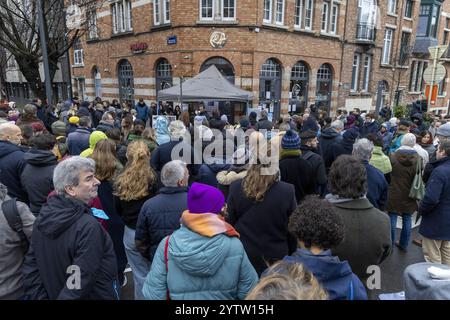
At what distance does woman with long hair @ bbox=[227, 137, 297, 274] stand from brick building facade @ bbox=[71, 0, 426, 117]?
1016 centimetres

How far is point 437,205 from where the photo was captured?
3.70 metres

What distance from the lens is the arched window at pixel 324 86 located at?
17809 millimetres

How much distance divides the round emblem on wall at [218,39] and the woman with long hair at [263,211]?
39.8 ft

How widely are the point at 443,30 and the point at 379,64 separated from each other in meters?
11.1

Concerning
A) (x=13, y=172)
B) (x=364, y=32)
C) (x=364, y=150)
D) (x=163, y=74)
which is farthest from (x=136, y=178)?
(x=364, y=32)

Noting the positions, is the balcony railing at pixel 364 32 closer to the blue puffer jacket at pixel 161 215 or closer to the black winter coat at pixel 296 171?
the black winter coat at pixel 296 171

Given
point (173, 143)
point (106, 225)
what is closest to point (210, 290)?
point (106, 225)

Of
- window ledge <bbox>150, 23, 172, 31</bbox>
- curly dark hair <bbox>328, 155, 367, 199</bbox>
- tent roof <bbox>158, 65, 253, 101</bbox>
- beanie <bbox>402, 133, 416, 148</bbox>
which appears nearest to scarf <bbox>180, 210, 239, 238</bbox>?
curly dark hair <bbox>328, 155, 367, 199</bbox>

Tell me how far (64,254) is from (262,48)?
13796 millimetres

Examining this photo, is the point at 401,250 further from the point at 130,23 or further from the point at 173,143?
the point at 130,23

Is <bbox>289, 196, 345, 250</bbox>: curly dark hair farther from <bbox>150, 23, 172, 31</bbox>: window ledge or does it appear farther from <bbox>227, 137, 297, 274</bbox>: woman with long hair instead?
<bbox>150, 23, 172, 31</bbox>: window ledge

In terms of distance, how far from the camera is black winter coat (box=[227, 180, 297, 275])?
2.68 meters

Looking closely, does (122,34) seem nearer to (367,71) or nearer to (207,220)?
(367,71)

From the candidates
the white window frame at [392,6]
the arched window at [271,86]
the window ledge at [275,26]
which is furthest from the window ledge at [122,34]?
the white window frame at [392,6]
